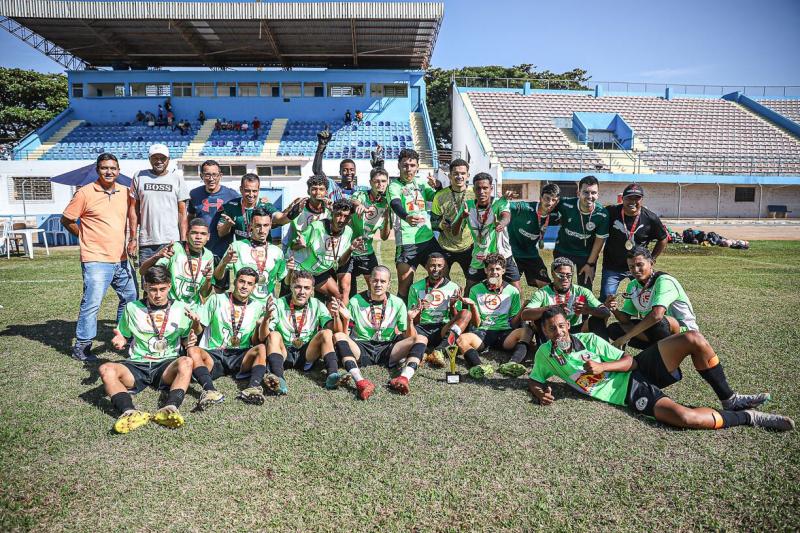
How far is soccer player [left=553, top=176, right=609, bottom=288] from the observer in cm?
643

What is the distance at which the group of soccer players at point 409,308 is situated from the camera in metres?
4.61

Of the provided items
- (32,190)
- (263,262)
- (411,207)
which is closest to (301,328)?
(263,262)

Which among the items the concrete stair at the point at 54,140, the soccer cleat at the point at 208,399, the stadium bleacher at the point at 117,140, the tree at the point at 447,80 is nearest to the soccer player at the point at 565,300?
the soccer cleat at the point at 208,399

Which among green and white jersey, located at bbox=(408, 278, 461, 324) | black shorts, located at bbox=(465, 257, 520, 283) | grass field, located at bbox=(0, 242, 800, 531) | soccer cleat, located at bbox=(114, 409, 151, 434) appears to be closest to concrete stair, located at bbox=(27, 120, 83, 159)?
grass field, located at bbox=(0, 242, 800, 531)

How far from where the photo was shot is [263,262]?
618 cm

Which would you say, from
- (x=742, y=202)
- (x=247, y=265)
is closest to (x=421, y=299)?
(x=247, y=265)

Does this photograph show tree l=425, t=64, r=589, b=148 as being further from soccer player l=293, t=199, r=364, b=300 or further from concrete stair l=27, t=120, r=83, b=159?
soccer player l=293, t=199, r=364, b=300

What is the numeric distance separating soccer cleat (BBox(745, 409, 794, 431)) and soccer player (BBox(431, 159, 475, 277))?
11.6 feet

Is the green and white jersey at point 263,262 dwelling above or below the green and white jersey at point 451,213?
below

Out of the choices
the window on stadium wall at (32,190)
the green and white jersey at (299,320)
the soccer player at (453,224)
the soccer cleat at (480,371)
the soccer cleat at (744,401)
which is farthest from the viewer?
the window on stadium wall at (32,190)

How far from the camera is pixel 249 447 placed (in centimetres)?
391

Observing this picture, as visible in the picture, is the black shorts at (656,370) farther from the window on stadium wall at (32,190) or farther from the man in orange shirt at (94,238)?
the window on stadium wall at (32,190)

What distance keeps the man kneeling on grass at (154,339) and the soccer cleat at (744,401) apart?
463cm

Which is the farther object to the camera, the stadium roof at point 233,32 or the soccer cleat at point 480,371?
the stadium roof at point 233,32
